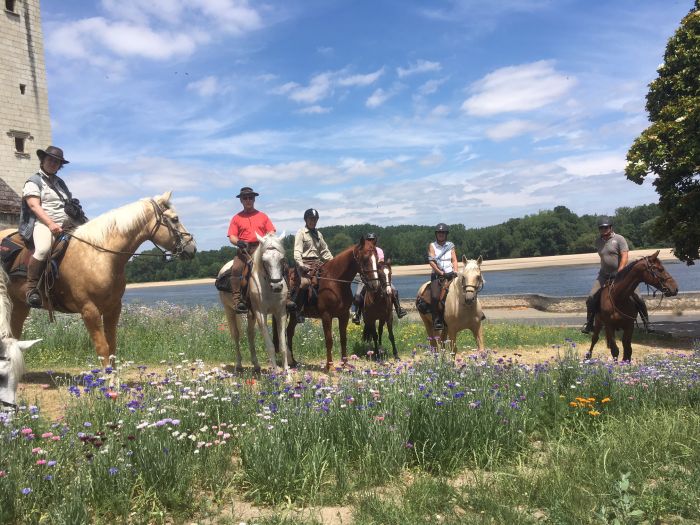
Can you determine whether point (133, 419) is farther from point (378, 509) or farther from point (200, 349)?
point (200, 349)

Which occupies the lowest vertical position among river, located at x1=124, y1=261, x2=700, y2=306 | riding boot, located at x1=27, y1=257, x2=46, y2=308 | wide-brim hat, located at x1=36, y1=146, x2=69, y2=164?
river, located at x1=124, y1=261, x2=700, y2=306

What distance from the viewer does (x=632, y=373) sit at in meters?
6.72

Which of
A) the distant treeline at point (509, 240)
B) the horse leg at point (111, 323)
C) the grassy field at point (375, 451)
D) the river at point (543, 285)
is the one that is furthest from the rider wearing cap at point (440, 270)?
the distant treeline at point (509, 240)

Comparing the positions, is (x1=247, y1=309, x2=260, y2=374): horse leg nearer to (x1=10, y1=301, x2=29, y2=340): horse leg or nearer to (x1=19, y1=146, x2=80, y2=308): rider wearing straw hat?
(x1=19, y1=146, x2=80, y2=308): rider wearing straw hat

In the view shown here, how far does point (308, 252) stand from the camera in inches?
420

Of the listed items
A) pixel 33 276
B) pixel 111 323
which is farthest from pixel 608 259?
pixel 33 276

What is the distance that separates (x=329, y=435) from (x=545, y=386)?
9.18 ft

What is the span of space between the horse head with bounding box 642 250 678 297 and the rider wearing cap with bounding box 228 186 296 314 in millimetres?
7083

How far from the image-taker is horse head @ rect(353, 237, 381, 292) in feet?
31.3

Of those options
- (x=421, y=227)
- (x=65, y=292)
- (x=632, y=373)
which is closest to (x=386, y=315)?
(x=632, y=373)

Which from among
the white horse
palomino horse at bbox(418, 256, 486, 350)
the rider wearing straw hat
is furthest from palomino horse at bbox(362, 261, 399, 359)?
the white horse

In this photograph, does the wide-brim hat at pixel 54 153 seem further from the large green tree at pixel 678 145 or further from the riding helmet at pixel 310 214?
the large green tree at pixel 678 145

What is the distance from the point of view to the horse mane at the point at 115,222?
25.6ft

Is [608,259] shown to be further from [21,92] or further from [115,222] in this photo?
[21,92]
